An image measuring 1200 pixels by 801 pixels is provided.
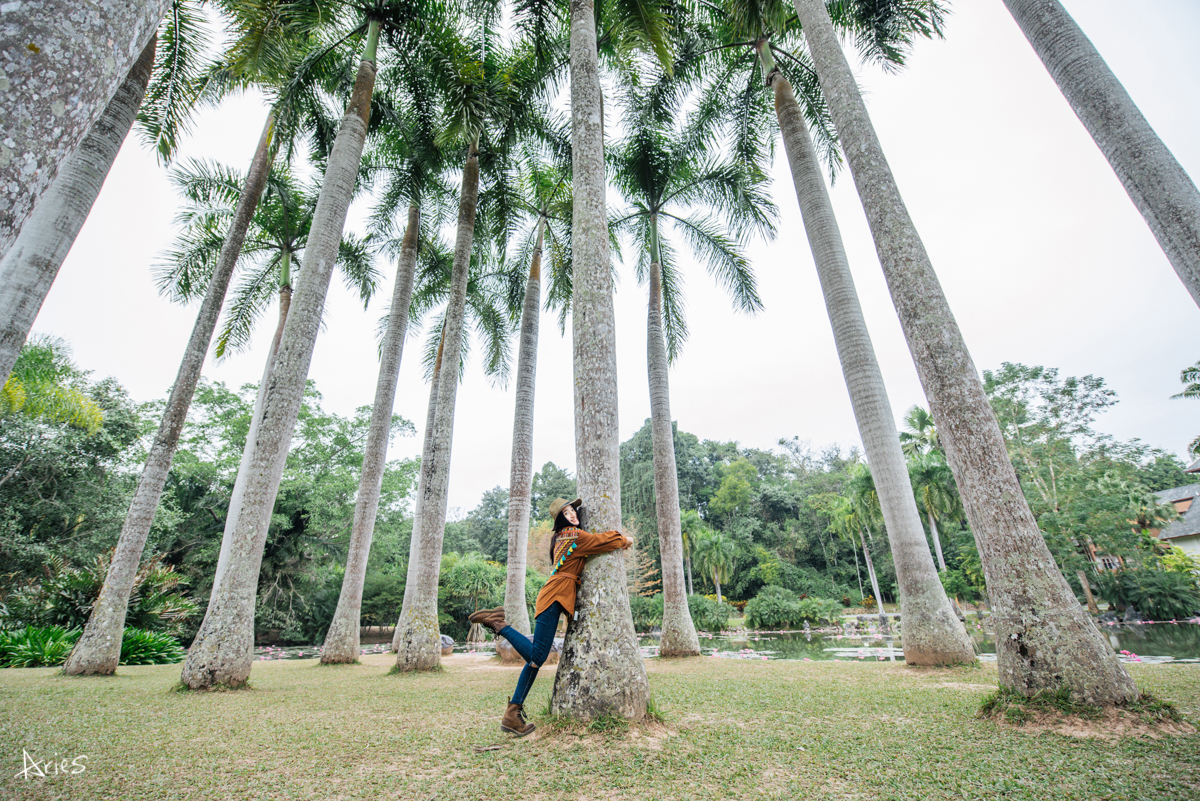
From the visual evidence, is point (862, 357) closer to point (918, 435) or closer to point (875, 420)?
point (875, 420)

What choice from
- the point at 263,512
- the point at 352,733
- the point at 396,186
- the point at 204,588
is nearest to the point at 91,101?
the point at 352,733

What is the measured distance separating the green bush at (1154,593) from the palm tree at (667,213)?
21.4m

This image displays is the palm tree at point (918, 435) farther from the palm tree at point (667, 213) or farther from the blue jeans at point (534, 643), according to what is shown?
the blue jeans at point (534, 643)

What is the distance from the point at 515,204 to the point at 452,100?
379cm

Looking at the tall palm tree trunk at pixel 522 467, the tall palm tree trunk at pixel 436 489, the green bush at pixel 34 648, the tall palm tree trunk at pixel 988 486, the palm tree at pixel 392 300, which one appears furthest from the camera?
the tall palm tree trunk at pixel 522 467

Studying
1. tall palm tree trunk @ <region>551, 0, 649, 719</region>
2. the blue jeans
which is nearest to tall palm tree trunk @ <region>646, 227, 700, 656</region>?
tall palm tree trunk @ <region>551, 0, 649, 719</region>

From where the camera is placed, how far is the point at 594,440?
461cm

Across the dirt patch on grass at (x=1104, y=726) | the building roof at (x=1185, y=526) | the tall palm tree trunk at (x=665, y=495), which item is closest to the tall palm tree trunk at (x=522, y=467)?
the tall palm tree trunk at (x=665, y=495)

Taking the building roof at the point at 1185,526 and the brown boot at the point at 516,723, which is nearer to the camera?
the brown boot at the point at 516,723

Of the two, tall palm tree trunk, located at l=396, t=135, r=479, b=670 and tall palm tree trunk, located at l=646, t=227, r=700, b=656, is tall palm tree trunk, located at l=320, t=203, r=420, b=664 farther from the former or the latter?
tall palm tree trunk, located at l=646, t=227, r=700, b=656

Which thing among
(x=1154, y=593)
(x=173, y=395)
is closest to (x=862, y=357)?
(x=173, y=395)

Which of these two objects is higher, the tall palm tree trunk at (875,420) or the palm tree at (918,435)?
the palm tree at (918,435)

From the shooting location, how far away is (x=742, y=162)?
12078 mm

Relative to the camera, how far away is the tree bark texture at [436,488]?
866 cm
